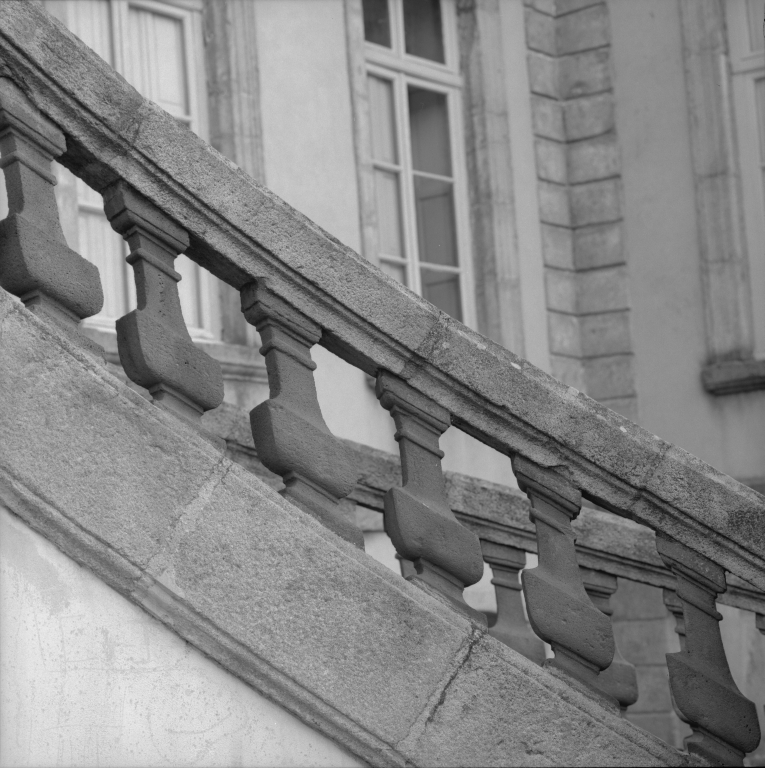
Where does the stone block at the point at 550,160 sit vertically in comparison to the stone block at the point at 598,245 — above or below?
above

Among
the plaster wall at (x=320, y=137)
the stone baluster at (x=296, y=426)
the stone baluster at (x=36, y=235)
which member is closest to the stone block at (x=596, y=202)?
the plaster wall at (x=320, y=137)

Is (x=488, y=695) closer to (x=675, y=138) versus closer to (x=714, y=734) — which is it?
(x=714, y=734)

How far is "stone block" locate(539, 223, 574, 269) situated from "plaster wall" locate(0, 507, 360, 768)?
Answer: 6572 mm

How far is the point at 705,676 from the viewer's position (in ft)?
8.99

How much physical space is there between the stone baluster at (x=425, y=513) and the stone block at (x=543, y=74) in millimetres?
6448

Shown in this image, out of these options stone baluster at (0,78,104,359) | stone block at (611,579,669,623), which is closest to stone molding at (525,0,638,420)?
stone block at (611,579,669,623)

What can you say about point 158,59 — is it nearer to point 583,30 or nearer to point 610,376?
point 583,30

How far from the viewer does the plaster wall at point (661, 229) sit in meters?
8.23

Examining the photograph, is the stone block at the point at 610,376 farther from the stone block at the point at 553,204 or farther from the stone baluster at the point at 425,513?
the stone baluster at the point at 425,513

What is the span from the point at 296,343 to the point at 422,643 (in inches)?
25.5

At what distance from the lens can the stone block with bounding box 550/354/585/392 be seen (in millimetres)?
8438

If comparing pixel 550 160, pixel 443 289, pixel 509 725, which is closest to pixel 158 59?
pixel 443 289

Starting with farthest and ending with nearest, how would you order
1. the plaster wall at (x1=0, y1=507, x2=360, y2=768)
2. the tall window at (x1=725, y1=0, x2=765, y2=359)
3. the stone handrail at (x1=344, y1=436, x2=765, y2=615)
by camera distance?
1. the tall window at (x1=725, y1=0, x2=765, y2=359)
2. the stone handrail at (x1=344, y1=436, x2=765, y2=615)
3. the plaster wall at (x1=0, y1=507, x2=360, y2=768)

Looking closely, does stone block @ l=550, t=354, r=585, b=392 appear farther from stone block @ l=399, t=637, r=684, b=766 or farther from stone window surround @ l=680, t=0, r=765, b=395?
stone block @ l=399, t=637, r=684, b=766
